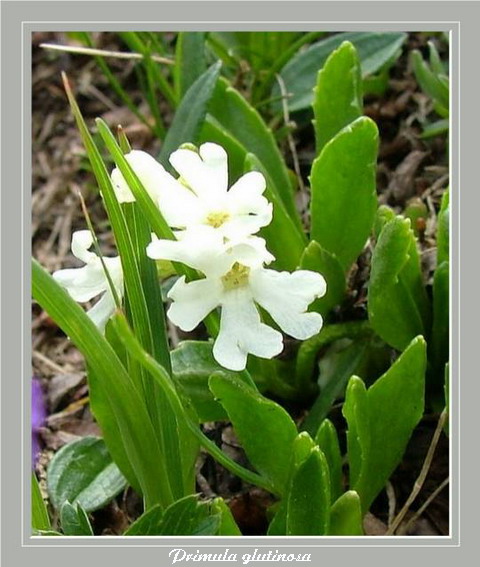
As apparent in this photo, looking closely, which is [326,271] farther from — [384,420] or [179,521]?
[179,521]

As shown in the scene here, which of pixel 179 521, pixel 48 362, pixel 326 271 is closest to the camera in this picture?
pixel 179 521

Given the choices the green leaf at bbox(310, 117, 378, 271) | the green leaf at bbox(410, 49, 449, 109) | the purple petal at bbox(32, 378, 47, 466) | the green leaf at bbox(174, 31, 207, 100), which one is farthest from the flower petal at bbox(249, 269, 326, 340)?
the green leaf at bbox(410, 49, 449, 109)

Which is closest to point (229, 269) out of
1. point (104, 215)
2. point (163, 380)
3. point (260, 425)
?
point (163, 380)

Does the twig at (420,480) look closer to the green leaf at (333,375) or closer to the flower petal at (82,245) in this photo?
the green leaf at (333,375)

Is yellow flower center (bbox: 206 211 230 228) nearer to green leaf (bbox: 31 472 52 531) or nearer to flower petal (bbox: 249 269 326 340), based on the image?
flower petal (bbox: 249 269 326 340)

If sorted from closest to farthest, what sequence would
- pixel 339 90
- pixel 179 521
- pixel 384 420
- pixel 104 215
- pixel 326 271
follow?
pixel 179 521 → pixel 384 420 → pixel 326 271 → pixel 339 90 → pixel 104 215
